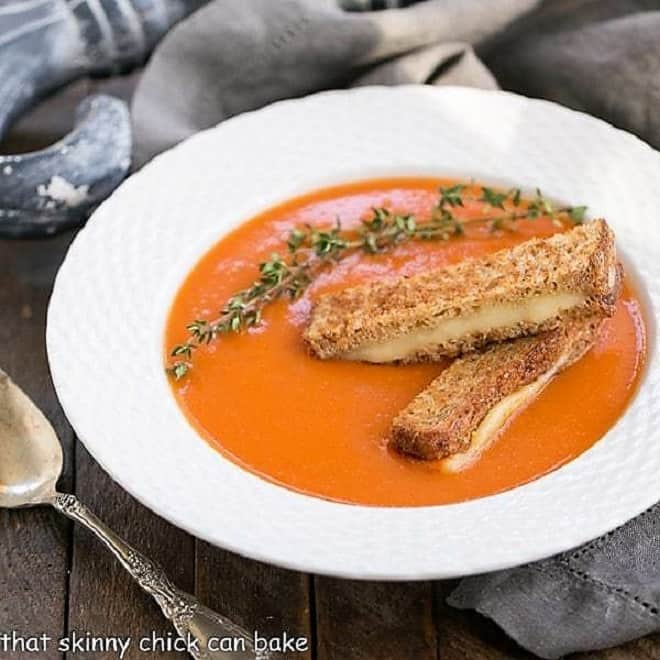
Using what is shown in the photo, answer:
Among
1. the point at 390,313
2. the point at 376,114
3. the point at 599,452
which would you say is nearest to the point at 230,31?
the point at 376,114

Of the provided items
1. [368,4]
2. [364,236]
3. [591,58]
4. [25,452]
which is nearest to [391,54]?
[368,4]

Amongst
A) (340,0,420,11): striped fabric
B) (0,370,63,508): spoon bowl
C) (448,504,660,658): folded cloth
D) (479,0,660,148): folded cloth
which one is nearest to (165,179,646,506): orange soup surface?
(448,504,660,658): folded cloth

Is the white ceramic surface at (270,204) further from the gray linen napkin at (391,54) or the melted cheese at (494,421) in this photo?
the gray linen napkin at (391,54)

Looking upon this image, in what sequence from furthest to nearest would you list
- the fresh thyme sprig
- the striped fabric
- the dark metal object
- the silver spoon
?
the striped fabric
the dark metal object
the fresh thyme sprig
the silver spoon

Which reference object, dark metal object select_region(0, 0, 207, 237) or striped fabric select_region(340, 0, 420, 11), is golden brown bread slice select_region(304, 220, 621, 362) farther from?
striped fabric select_region(340, 0, 420, 11)

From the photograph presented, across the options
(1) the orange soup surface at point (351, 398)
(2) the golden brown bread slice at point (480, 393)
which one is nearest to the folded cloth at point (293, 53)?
(1) the orange soup surface at point (351, 398)

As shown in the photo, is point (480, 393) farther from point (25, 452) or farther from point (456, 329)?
point (25, 452)
